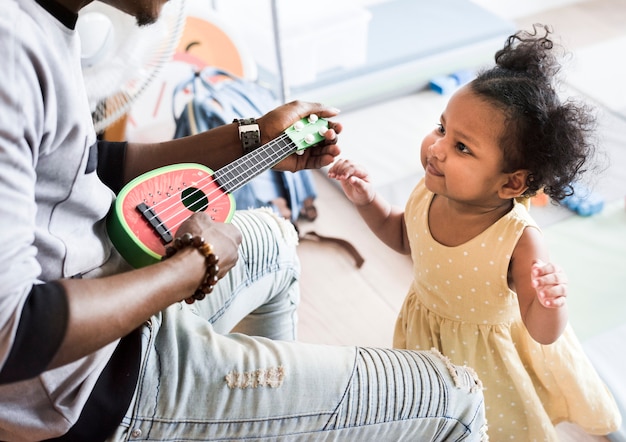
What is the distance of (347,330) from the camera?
1.65 metres

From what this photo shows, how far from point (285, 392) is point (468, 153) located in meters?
0.49

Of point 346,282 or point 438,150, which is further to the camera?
point 346,282

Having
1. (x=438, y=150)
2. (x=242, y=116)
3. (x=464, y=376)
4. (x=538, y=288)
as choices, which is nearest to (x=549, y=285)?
(x=538, y=288)

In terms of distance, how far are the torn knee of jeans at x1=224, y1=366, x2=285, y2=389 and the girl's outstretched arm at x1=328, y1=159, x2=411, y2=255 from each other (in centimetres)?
44

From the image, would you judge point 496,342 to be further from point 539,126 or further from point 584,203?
point 584,203

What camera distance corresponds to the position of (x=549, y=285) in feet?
3.31

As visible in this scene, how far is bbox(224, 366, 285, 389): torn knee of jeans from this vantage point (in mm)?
924

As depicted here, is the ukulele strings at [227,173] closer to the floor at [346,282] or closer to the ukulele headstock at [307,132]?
the ukulele headstock at [307,132]

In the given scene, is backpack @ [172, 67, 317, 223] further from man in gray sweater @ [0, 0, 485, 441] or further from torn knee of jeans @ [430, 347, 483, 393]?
torn knee of jeans @ [430, 347, 483, 393]

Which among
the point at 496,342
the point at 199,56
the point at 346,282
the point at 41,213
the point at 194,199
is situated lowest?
the point at 346,282

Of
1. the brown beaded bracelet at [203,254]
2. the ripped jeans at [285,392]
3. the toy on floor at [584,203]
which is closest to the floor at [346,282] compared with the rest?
the toy on floor at [584,203]

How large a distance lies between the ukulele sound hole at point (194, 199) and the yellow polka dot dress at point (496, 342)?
419 millimetres

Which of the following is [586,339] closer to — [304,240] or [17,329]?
[304,240]

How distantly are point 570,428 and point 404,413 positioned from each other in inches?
24.8
